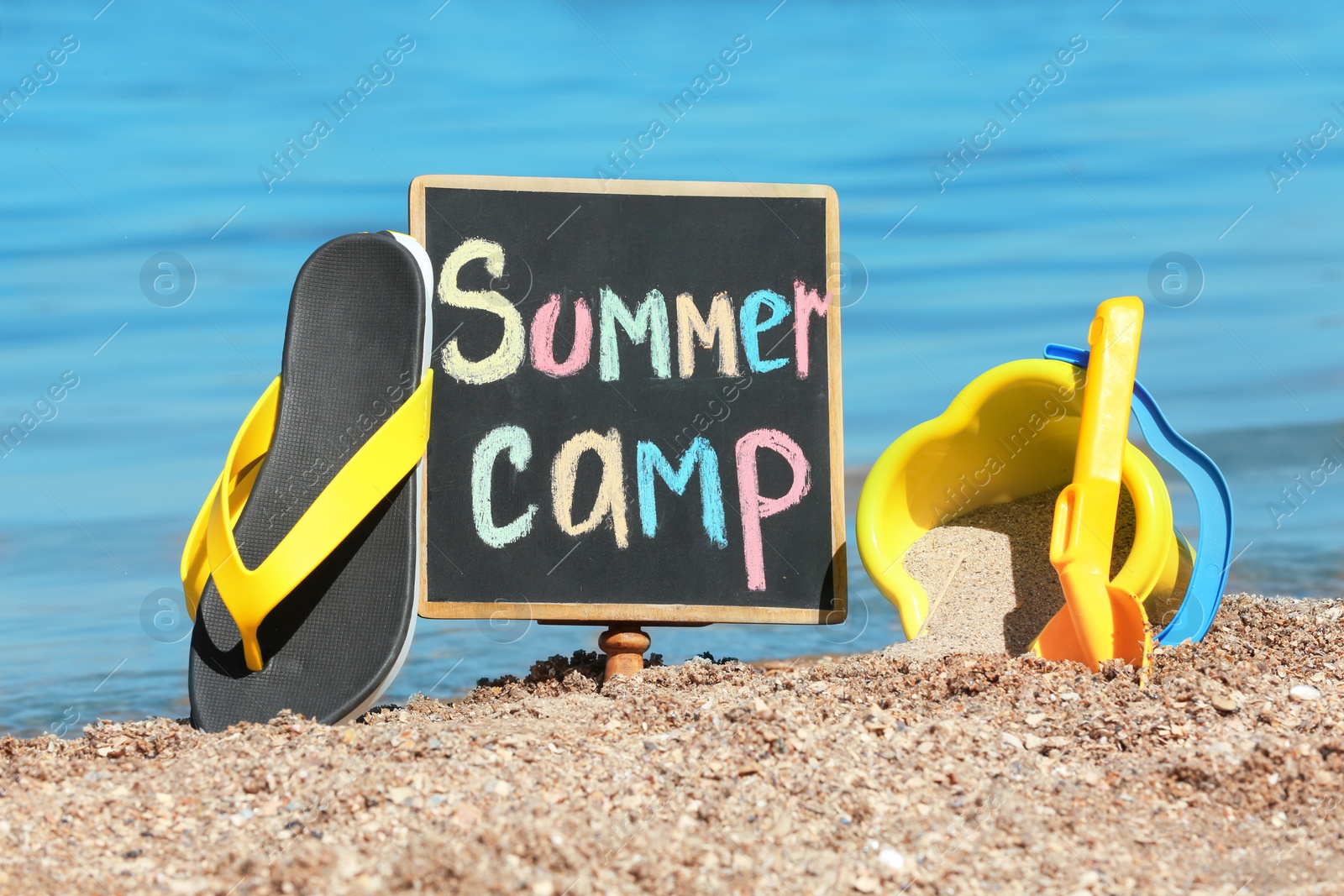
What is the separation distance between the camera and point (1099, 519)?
2.44 meters

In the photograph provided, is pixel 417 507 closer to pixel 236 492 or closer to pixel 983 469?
pixel 236 492

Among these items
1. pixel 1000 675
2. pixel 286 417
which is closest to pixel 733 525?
pixel 1000 675

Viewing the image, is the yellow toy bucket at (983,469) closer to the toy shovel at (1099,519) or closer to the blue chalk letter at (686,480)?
the toy shovel at (1099,519)

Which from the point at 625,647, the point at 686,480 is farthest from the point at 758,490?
the point at 625,647

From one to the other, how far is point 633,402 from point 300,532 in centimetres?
85

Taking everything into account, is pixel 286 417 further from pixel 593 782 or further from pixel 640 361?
pixel 593 782

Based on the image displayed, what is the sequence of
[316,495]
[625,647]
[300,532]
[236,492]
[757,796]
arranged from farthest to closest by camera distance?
[625,647] < [236,492] < [316,495] < [300,532] < [757,796]

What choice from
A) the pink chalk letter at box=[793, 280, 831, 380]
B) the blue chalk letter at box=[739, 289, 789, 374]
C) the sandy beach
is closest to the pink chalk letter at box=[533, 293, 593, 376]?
the blue chalk letter at box=[739, 289, 789, 374]

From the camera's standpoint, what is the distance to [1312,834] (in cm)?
163

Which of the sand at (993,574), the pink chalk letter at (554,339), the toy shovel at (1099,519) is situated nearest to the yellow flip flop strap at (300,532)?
the pink chalk letter at (554,339)

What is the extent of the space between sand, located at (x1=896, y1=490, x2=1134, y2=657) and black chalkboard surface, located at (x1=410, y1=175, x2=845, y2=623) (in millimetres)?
249

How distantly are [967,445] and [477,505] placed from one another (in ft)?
3.89

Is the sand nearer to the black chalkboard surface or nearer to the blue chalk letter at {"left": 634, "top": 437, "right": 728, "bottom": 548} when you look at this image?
the black chalkboard surface

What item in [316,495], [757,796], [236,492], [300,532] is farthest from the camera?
[236,492]
